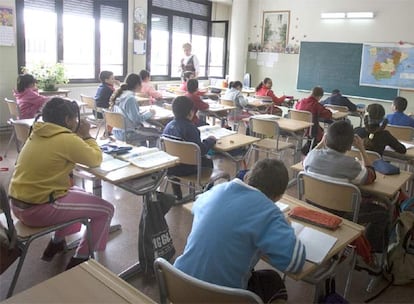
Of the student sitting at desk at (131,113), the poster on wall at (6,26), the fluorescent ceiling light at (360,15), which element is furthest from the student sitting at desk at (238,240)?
the fluorescent ceiling light at (360,15)

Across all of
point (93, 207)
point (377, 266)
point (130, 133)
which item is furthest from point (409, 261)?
point (130, 133)

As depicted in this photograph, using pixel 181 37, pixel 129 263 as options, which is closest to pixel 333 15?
pixel 181 37

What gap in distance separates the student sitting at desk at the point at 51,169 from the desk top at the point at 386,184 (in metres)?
1.57

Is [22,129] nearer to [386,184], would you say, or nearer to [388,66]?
[386,184]

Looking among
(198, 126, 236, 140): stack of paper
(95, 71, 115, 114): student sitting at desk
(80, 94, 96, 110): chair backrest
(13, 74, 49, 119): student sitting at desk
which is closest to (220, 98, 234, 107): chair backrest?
(95, 71, 115, 114): student sitting at desk

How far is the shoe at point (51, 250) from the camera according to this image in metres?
2.86

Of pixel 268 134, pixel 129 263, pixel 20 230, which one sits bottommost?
pixel 129 263

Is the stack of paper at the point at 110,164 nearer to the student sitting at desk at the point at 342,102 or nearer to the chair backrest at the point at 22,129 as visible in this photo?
the chair backrest at the point at 22,129

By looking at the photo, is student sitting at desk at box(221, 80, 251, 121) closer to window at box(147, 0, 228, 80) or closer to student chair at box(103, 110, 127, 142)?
student chair at box(103, 110, 127, 142)

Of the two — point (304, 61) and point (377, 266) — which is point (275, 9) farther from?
point (377, 266)

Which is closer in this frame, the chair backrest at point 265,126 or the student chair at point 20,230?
the student chair at point 20,230

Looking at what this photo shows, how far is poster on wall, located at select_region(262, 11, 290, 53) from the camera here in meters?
9.93

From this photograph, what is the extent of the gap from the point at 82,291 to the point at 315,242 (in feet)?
3.27

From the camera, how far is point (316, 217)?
196cm
